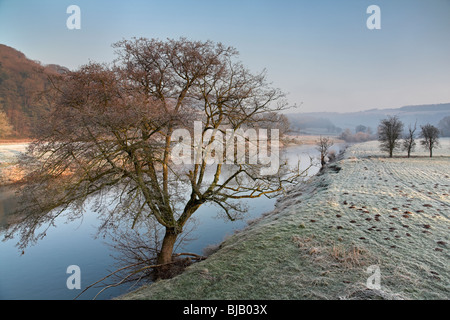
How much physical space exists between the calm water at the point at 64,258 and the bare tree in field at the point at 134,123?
4.18 feet

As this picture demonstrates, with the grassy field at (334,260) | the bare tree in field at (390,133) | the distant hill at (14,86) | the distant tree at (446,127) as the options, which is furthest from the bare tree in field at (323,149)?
the distant tree at (446,127)

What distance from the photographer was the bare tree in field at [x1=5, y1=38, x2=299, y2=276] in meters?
5.89

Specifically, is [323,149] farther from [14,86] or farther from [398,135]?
[14,86]

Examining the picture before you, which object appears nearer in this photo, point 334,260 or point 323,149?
point 334,260

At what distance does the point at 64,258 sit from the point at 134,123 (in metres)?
7.54

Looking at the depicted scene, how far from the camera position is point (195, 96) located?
28.0ft

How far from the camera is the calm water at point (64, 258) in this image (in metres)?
7.85

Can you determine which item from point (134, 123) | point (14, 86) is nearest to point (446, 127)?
point (134, 123)

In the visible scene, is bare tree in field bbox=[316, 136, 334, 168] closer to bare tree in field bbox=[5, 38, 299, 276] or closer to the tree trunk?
bare tree in field bbox=[5, 38, 299, 276]

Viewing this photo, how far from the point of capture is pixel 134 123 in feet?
20.2

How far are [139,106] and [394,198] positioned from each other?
11151 millimetres

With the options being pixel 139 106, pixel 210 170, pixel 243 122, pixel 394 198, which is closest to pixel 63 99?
pixel 139 106
